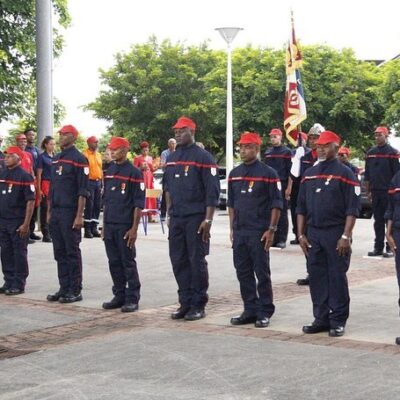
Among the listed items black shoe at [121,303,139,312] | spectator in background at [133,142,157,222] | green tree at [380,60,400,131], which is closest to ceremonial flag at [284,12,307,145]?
spectator in background at [133,142,157,222]

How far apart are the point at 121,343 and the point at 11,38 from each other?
2254cm

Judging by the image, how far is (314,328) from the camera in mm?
9039

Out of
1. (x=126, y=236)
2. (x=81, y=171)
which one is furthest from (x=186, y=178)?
(x=81, y=171)

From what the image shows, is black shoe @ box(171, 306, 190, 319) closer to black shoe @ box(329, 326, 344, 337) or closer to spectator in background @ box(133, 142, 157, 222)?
black shoe @ box(329, 326, 344, 337)

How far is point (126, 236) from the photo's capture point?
34.8 feet

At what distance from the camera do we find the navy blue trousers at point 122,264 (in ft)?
35.0

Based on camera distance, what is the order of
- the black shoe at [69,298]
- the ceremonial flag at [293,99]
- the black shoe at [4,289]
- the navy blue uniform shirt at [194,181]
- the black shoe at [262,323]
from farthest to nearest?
the ceremonial flag at [293,99] < the black shoe at [4,289] < the black shoe at [69,298] < the navy blue uniform shirt at [194,181] < the black shoe at [262,323]

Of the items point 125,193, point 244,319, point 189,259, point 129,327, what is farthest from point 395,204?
point 125,193

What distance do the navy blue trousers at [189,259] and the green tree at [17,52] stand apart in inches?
782

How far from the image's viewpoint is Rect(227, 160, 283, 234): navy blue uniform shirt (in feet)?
31.0

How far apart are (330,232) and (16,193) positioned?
16.2 ft

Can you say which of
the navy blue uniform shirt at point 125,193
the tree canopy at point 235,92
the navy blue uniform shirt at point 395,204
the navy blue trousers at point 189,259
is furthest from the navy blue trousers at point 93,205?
the tree canopy at point 235,92

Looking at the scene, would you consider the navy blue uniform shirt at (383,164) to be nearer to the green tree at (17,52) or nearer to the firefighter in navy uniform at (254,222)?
the firefighter in navy uniform at (254,222)

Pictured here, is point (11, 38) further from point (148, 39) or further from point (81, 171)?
point (148, 39)
